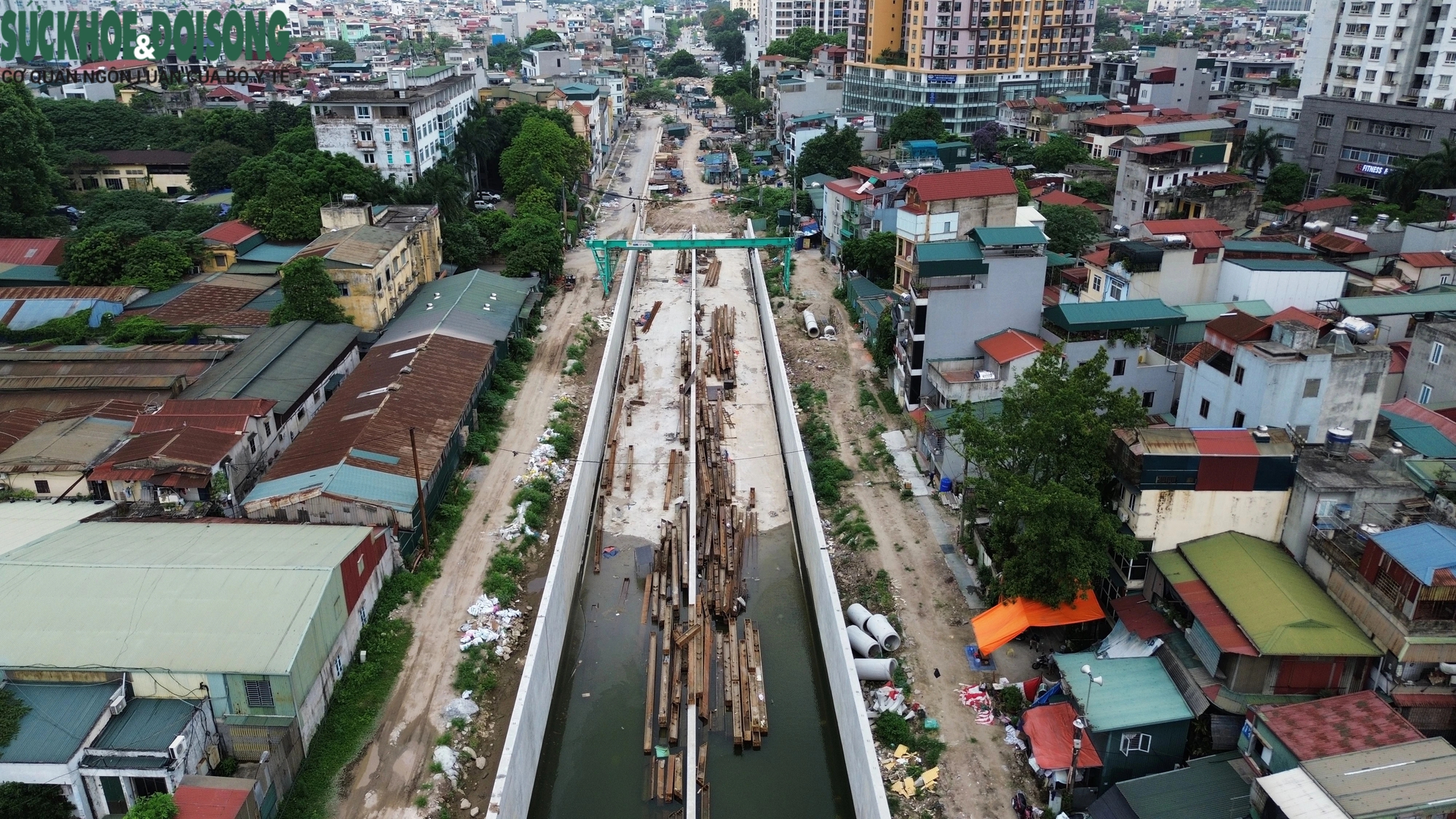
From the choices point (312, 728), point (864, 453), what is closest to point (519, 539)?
point (312, 728)

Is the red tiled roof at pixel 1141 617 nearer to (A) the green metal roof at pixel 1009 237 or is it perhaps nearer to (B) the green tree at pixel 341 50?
(A) the green metal roof at pixel 1009 237

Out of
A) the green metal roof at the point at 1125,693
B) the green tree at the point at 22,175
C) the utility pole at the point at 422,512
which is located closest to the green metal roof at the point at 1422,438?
the green metal roof at the point at 1125,693

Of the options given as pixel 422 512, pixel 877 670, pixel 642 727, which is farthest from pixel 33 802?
Answer: pixel 877 670

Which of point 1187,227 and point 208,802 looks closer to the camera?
point 208,802

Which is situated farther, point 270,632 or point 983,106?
point 983,106

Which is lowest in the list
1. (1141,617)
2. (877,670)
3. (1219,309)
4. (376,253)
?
(877,670)

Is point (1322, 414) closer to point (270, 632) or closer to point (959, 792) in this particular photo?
point (959, 792)

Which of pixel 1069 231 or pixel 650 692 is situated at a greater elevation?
pixel 1069 231

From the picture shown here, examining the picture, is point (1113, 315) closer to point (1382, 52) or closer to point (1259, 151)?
point (1259, 151)
